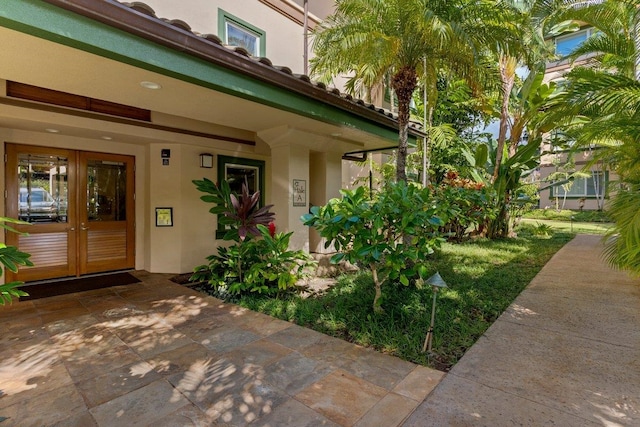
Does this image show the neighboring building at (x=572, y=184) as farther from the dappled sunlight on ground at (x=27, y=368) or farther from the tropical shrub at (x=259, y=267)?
the dappled sunlight on ground at (x=27, y=368)

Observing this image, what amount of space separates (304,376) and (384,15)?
5632mm

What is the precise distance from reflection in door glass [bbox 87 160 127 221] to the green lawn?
4.06 metres

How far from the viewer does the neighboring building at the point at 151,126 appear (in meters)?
3.21

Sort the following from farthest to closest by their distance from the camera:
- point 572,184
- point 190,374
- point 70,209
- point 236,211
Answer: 1. point 572,184
2. point 70,209
3. point 236,211
4. point 190,374

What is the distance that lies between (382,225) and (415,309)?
1.54 meters

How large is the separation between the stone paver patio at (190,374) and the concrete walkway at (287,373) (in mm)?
14

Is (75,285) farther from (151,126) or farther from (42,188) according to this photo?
(151,126)

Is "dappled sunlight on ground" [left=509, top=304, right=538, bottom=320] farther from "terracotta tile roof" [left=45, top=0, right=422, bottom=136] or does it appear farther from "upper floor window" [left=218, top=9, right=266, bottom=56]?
"upper floor window" [left=218, top=9, right=266, bottom=56]

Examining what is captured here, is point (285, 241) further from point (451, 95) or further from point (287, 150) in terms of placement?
point (451, 95)

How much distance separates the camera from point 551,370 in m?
3.17

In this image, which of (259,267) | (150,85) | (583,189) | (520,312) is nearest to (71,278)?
(259,267)

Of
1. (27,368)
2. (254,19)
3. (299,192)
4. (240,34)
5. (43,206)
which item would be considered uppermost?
(254,19)

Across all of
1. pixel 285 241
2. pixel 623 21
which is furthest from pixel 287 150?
pixel 623 21

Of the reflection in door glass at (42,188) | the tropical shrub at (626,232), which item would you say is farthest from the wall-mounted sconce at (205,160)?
the tropical shrub at (626,232)
